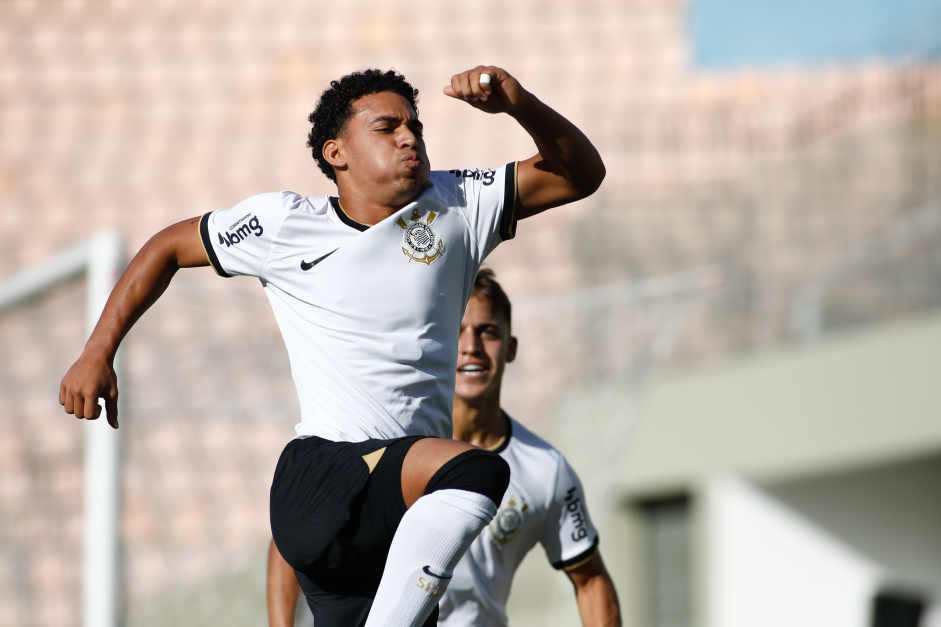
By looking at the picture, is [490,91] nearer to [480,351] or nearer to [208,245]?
[208,245]

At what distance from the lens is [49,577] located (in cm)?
980

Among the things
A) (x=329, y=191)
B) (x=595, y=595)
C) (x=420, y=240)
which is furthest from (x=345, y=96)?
(x=329, y=191)

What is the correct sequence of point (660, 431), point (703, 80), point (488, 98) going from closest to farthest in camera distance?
point (488, 98) < point (660, 431) < point (703, 80)

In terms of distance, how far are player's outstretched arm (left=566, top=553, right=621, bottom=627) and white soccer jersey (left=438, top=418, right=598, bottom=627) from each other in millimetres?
46

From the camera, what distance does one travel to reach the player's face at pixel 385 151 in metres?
2.75

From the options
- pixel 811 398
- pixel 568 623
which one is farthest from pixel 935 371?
pixel 568 623

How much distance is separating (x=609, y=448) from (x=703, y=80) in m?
7.51

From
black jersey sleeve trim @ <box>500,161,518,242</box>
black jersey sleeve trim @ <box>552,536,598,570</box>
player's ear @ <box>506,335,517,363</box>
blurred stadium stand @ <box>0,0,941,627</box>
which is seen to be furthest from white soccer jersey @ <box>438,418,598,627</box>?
blurred stadium stand @ <box>0,0,941,627</box>

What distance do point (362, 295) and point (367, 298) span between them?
0.01 meters

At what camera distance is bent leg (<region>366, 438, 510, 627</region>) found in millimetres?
2404

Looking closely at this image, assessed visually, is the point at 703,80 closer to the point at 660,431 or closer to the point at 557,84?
the point at 557,84

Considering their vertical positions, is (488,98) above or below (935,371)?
above

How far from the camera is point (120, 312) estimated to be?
2705mm

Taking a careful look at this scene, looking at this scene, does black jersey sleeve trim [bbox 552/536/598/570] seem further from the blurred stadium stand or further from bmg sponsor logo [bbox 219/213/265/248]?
the blurred stadium stand
